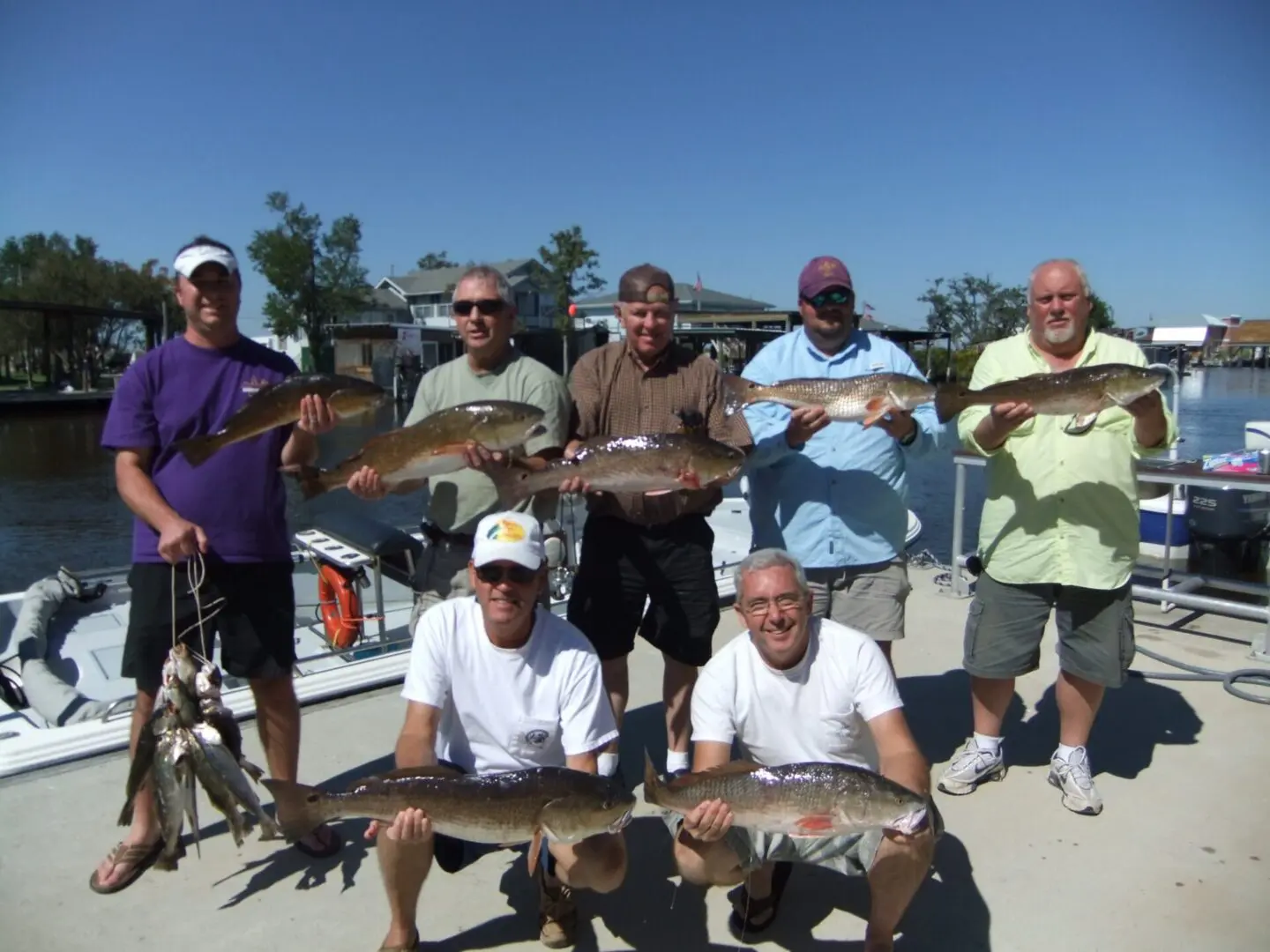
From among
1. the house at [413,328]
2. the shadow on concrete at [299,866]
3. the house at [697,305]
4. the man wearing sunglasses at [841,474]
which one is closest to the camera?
the shadow on concrete at [299,866]

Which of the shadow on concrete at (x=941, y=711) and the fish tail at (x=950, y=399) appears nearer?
the fish tail at (x=950, y=399)

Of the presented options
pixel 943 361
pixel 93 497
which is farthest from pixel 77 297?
pixel 943 361

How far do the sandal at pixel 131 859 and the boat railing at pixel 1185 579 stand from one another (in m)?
4.62

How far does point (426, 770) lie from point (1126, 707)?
14.5 ft

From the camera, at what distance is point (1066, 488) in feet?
12.9

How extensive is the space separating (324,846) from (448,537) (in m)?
1.39

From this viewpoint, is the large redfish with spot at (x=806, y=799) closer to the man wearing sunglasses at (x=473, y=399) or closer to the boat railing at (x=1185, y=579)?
the man wearing sunglasses at (x=473, y=399)

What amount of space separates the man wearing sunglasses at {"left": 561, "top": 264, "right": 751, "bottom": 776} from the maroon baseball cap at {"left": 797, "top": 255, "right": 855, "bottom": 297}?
1.88 ft

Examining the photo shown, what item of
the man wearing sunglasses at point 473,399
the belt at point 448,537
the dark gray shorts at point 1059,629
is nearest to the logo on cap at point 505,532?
the man wearing sunglasses at point 473,399

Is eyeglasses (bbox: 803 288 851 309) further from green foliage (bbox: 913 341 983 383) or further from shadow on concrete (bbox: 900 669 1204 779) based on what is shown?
A: green foliage (bbox: 913 341 983 383)

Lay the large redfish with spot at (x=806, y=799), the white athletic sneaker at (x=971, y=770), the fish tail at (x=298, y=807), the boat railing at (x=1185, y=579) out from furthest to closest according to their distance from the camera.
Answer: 1. the boat railing at (x=1185, y=579)
2. the white athletic sneaker at (x=971, y=770)
3. the fish tail at (x=298, y=807)
4. the large redfish with spot at (x=806, y=799)

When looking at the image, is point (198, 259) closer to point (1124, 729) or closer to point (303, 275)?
point (1124, 729)

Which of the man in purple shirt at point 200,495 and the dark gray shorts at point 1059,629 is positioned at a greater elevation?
the man in purple shirt at point 200,495

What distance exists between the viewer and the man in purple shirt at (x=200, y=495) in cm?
338
